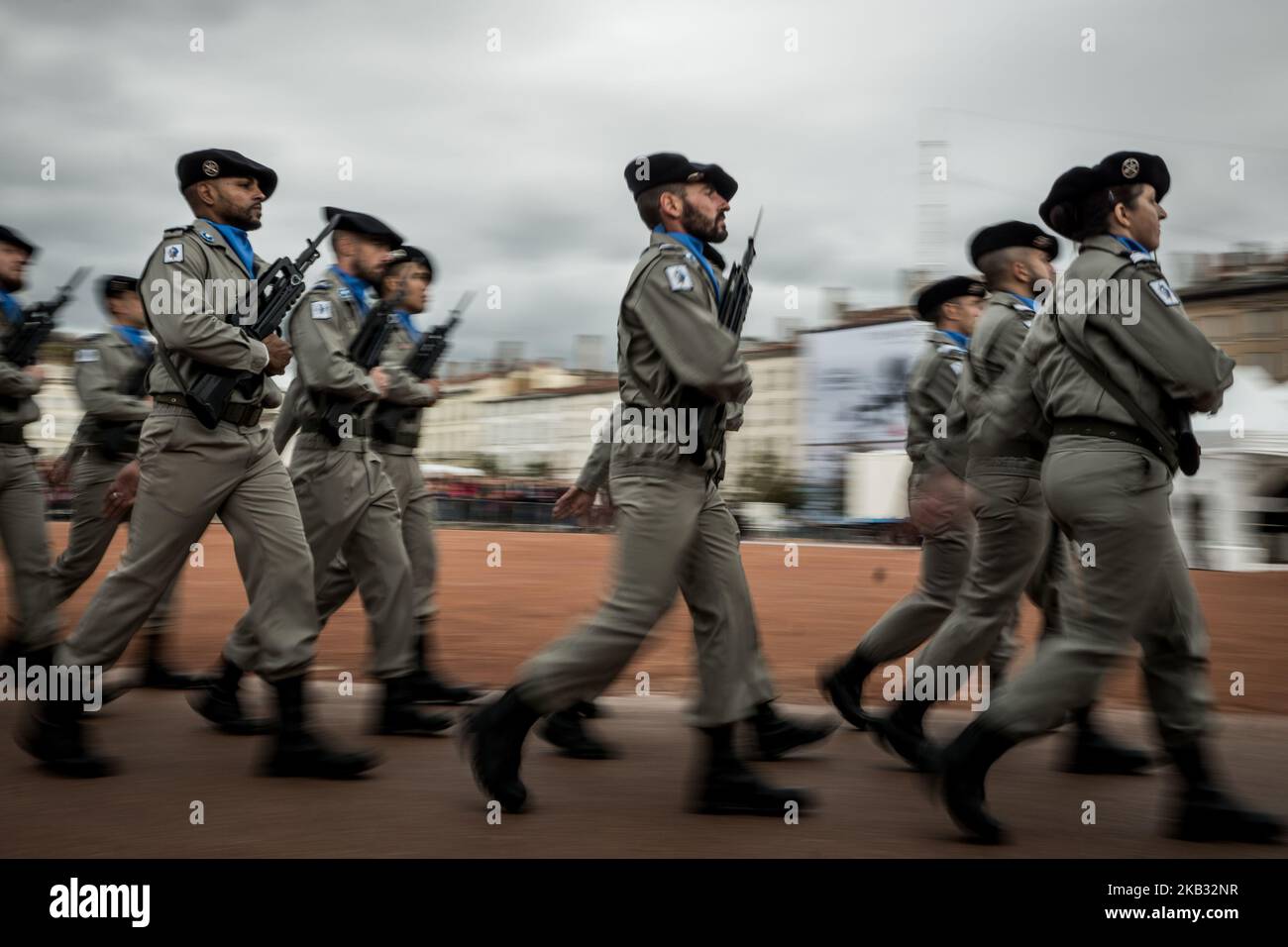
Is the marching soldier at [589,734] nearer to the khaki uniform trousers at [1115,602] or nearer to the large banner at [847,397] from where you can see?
the khaki uniform trousers at [1115,602]

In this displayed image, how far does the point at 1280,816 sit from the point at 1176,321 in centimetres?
190

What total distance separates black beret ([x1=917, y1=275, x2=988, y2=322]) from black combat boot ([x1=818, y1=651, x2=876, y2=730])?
1.80 meters

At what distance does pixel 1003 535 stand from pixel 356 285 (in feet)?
10.2

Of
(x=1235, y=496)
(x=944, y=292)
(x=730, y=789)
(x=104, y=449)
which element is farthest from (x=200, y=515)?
(x=1235, y=496)

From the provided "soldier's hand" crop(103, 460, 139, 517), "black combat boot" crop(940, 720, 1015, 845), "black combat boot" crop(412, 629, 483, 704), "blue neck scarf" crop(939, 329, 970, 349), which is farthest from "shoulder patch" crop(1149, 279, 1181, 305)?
"black combat boot" crop(412, 629, 483, 704)

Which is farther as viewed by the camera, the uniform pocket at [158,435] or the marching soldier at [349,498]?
the marching soldier at [349,498]

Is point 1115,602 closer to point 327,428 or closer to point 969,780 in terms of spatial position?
point 969,780

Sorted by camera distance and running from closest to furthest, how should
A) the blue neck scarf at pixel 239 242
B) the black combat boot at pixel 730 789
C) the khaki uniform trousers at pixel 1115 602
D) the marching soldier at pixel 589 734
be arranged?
1. the khaki uniform trousers at pixel 1115 602
2. the black combat boot at pixel 730 789
3. the blue neck scarf at pixel 239 242
4. the marching soldier at pixel 589 734

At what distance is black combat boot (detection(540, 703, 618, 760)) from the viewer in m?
5.54

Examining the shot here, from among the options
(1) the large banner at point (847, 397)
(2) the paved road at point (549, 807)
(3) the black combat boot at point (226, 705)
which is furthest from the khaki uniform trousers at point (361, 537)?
(1) the large banner at point (847, 397)

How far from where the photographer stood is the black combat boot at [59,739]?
4812mm

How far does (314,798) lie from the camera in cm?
457

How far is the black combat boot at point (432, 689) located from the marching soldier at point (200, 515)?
1802 mm
